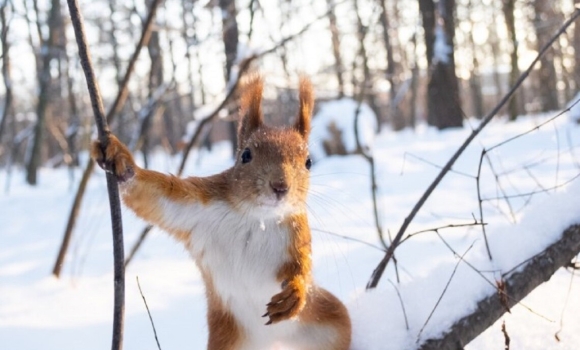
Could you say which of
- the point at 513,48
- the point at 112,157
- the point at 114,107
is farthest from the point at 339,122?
the point at 112,157

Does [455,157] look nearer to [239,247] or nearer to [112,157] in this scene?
[239,247]

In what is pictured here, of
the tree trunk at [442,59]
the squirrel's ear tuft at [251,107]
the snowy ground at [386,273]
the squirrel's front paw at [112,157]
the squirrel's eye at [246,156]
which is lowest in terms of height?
the snowy ground at [386,273]

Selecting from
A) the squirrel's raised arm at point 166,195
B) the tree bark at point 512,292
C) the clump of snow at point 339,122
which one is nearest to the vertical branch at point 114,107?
the squirrel's raised arm at point 166,195

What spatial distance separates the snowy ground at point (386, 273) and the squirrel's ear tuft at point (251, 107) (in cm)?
25

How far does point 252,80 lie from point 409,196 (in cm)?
281

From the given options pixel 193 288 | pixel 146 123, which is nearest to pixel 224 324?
pixel 193 288

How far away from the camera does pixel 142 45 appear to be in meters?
2.77

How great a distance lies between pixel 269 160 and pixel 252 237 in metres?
0.20

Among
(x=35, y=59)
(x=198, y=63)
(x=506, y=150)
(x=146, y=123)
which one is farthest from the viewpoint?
(x=35, y=59)

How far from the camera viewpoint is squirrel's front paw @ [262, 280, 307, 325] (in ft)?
3.86

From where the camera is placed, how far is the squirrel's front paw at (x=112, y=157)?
1076mm

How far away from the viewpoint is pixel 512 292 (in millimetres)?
1359

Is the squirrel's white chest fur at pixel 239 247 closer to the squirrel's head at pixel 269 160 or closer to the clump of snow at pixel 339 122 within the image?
the squirrel's head at pixel 269 160

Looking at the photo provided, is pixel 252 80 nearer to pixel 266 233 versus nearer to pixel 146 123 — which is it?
pixel 266 233
